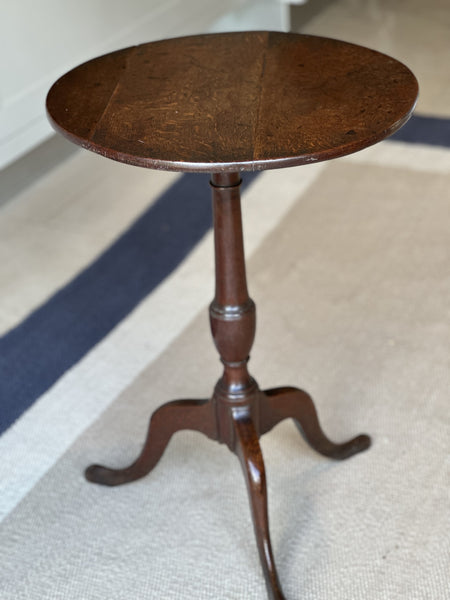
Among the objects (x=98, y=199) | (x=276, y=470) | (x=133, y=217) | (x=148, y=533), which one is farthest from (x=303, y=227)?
(x=148, y=533)

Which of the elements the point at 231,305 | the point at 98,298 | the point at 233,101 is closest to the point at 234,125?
the point at 233,101

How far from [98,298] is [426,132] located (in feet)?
4.23

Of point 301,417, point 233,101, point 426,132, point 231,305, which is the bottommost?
point 426,132

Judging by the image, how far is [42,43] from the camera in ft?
6.04

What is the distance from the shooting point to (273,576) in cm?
105

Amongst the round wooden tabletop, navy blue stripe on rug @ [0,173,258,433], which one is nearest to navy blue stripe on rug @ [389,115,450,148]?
navy blue stripe on rug @ [0,173,258,433]

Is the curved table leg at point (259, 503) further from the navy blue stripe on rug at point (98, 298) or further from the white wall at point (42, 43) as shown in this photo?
the white wall at point (42, 43)

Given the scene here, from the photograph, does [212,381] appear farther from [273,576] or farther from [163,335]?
[273,576]

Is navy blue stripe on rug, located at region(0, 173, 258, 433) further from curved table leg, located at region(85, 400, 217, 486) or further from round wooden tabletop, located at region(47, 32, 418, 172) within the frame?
round wooden tabletop, located at region(47, 32, 418, 172)

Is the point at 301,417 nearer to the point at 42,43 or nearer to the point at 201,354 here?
the point at 201,354

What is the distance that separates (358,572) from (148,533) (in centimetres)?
33

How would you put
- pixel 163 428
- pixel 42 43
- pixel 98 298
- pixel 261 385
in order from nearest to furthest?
pixel 163 428 → pixel 261 385 → pixel 98 298 → pixel 42 43

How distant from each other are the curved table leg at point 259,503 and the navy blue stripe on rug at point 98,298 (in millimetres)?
550

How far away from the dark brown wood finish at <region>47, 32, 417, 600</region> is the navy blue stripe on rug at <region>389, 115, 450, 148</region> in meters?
Answer: 1.34
